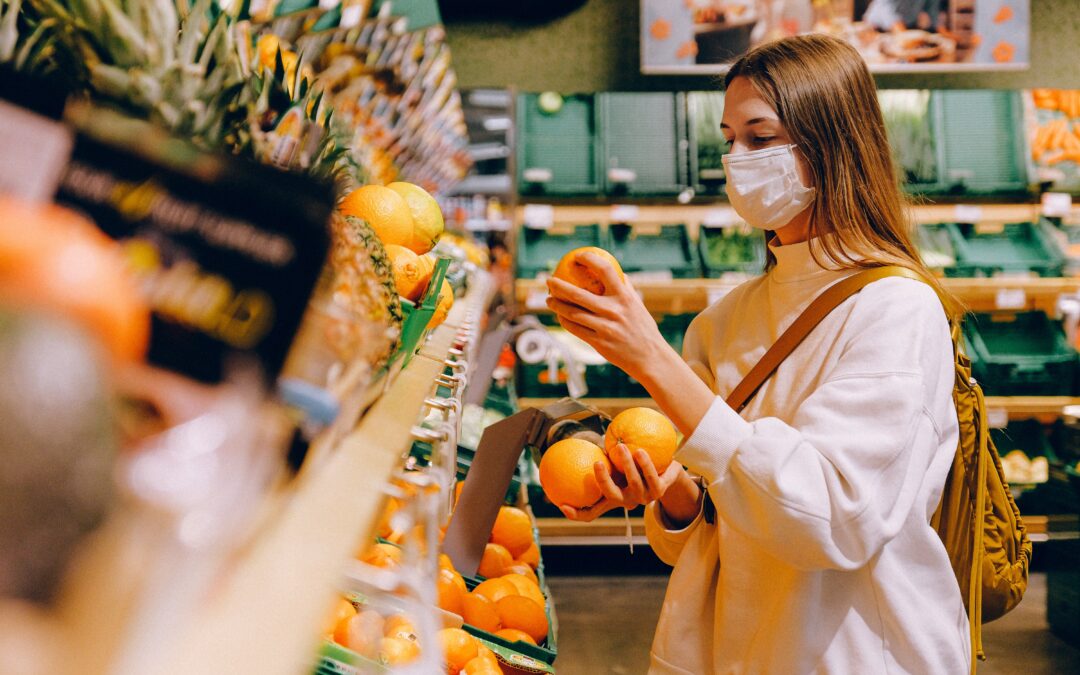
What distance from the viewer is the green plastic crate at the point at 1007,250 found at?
4.41m

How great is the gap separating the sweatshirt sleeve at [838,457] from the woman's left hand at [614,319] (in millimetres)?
128

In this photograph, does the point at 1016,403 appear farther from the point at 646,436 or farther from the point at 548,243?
the point at 646,436

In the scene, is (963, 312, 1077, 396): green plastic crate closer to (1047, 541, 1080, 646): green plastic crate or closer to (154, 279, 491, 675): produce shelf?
(1047, 541, 1080, 646): green plastic crate

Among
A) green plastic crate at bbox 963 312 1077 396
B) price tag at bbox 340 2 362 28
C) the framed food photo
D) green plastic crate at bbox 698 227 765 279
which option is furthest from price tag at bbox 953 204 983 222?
price tag at bbox 340 2 362 28

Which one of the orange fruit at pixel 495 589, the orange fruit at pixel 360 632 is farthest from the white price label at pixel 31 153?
the orange fruit at pixel 495 589

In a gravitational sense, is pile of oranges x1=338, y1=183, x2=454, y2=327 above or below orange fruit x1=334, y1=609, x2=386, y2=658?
above

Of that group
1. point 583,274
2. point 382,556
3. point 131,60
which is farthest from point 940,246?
point 131,60

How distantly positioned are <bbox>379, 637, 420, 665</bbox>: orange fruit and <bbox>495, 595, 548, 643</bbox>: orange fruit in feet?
2.18

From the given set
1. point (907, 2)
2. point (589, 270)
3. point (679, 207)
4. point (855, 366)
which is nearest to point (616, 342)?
point (589, 270)

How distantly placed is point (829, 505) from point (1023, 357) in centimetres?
413

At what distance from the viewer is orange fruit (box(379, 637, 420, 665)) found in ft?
3.24

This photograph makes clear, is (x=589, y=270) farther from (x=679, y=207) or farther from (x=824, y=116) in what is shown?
(x=679, y=207)

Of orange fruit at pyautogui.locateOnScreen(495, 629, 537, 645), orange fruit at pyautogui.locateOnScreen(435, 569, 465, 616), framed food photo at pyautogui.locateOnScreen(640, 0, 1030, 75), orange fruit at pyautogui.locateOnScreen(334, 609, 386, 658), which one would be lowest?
orange fruit at pyautogui.locateOnScreen(495, 629, 537, 645)

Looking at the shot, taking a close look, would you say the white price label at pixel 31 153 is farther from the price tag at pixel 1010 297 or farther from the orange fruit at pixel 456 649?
the price tag at pixel 1010 297
